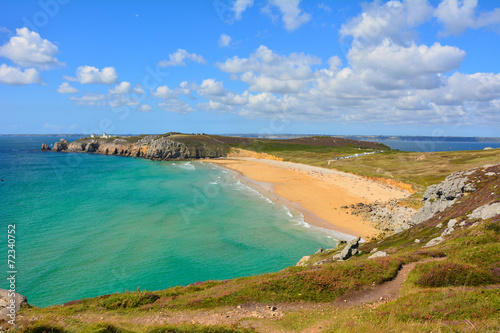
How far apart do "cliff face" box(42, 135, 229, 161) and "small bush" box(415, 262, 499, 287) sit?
486ft

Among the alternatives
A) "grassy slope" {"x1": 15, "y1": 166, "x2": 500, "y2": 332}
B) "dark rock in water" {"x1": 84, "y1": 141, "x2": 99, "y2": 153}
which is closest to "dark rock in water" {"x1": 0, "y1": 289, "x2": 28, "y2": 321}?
"grassy slope" {"x1": 15, "y1": 166, "x2": 500, "y2": 332}

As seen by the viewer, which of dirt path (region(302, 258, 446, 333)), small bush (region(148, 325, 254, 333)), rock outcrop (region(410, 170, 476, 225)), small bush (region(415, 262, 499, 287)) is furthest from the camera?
rock outcrop (region(410, 170, 476, 225))

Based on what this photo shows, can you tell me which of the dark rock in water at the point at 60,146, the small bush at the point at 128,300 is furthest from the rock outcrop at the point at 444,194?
the dark rock in water at the point at 60,146

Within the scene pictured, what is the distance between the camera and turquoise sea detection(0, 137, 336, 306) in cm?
2683

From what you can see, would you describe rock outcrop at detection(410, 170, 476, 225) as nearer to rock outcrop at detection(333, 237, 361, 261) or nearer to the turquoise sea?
the turquoise sea

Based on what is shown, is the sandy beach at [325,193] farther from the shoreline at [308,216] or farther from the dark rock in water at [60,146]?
the dark rock in water at [60,146]

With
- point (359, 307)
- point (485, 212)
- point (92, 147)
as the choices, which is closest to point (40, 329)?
point (359, 307)

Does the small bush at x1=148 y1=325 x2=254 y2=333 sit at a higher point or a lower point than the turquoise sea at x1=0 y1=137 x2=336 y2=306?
higher

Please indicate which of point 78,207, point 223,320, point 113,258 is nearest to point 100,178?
point 78,207

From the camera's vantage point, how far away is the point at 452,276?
14.4 meters

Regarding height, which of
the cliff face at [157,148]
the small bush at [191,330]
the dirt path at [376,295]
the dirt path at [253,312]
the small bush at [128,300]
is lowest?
the small bush at [128,300]

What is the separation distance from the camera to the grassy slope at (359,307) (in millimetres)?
10461

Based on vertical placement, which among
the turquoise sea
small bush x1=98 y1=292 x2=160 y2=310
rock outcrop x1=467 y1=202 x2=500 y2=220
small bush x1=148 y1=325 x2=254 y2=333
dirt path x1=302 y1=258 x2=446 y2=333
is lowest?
the turquoise sea

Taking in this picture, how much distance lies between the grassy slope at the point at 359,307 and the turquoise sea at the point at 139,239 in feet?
31.7
